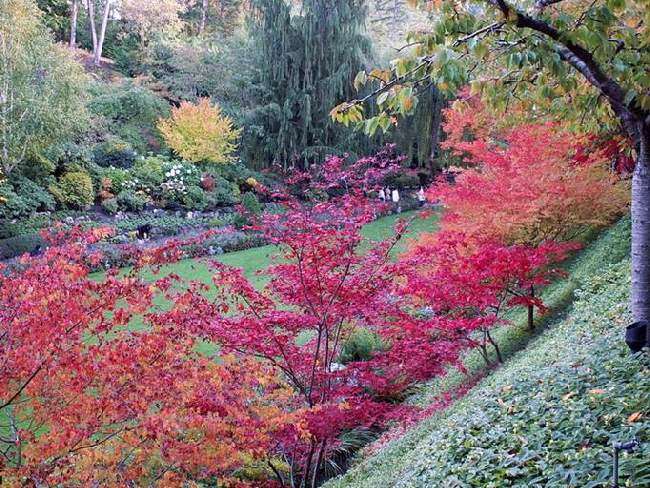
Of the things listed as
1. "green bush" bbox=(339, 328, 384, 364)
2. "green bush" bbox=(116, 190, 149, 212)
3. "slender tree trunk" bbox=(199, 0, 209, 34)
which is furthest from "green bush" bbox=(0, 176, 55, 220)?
"slender tree trunk" bbox=(199, 0, 209, 34)

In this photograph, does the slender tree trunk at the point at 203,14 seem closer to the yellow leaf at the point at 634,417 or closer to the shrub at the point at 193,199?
the shrub at the point at 193,199

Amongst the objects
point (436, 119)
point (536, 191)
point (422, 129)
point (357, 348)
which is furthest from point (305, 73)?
point (536, 191)

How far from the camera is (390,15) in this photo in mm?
38938

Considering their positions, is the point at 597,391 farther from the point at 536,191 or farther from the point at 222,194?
the point at 222,194

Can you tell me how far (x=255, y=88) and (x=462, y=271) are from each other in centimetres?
1683

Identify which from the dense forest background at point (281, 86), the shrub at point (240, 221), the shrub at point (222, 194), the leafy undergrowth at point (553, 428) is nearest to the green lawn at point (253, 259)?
the shrub at point (240, 221)

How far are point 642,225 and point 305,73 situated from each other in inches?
742

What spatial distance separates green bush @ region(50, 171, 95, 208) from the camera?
54.7ft

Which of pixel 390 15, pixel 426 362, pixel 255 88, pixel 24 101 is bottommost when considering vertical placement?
pixel 426 362

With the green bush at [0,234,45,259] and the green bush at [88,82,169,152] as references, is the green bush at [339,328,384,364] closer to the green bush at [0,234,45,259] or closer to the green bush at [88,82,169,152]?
the green bush at [0,234,45,259]

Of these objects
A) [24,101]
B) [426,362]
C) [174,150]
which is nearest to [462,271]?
[426,362]

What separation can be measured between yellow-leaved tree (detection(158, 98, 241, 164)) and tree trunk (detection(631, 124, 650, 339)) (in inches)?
713

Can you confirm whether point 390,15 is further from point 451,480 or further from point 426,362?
point 451,480

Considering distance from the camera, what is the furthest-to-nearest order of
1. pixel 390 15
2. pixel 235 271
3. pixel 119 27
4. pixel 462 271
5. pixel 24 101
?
pixel 390 15, pixel 119 27, pixel 24 101, pixel 462 271, pixel 235 271
